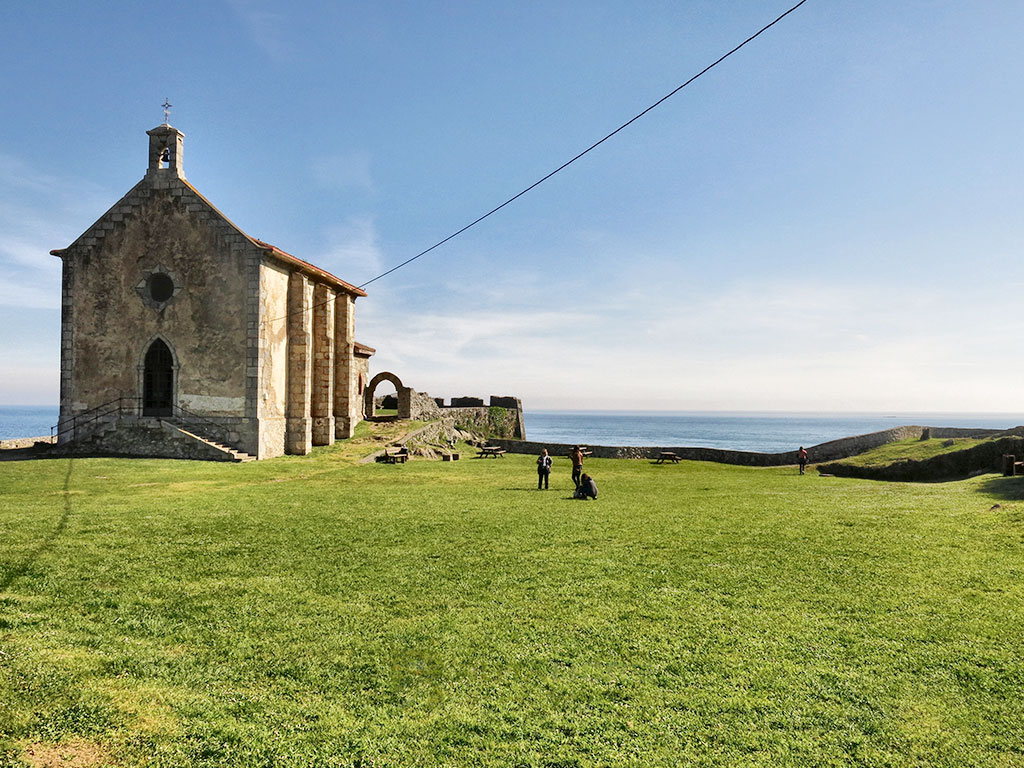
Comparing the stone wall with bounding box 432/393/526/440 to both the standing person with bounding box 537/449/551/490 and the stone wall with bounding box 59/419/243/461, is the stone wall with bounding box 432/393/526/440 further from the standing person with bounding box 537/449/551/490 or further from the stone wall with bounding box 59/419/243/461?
the standing person with bounding box 537/449/551/490

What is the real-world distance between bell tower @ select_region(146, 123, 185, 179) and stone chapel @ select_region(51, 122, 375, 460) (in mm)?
74

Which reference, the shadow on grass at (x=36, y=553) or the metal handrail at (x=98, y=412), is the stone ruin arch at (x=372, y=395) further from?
the shadow on grass at (x=36, y=553)

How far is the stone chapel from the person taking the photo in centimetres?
2689

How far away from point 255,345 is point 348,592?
2136 cm

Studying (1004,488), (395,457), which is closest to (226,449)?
(395,457)

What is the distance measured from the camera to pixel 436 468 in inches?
1046

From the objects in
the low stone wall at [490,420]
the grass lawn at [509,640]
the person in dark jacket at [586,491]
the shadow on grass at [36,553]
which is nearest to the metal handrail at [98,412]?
the shadow on grass at [36,553]

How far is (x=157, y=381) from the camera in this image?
27.6m

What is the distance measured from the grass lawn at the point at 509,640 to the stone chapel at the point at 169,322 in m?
14.5

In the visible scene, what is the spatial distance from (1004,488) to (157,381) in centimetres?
3290

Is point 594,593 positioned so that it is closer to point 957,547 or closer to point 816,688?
point 816,688

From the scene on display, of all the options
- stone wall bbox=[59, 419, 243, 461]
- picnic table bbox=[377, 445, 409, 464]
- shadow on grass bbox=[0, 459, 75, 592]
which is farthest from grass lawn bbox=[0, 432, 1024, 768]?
picnic table bbox=[377, 445, 409, 464]

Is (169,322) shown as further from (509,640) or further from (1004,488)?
(1004,488)

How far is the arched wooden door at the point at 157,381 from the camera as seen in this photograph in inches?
1083
